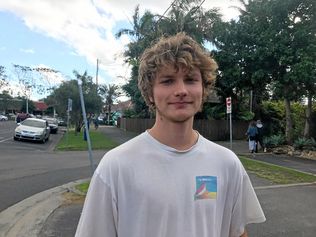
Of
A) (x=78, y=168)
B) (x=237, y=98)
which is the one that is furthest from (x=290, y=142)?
(x=78, y=168)

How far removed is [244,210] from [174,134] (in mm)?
561

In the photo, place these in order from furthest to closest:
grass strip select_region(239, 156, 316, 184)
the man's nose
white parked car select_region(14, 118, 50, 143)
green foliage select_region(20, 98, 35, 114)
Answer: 1. green foliage select_region(20, 98, 35, 114)
2. white parked car select_region(14, 118, 50, 143)
3. grass strip select_region(239, 156, 316, 184)
4. the man's nose

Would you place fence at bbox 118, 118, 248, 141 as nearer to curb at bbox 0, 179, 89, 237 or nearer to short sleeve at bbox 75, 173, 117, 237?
curb at bbox 0, 179, 89, 237

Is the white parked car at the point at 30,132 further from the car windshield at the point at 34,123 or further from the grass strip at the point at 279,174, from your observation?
the grass strip at the point at 279,174

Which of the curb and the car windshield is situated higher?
the car windshield

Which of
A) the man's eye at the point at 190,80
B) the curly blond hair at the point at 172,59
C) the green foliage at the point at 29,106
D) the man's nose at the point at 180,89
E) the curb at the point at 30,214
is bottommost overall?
the curb at the point at 30,214

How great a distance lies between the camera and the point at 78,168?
14.9m

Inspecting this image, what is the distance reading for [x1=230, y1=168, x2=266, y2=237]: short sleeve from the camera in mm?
2182

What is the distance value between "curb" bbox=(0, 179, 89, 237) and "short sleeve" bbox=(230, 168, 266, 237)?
4.91 meters

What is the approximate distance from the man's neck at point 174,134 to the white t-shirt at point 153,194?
0.04 m

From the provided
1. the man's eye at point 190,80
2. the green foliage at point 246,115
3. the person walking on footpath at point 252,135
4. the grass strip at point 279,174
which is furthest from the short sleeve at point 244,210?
the green foliage at point 246,115

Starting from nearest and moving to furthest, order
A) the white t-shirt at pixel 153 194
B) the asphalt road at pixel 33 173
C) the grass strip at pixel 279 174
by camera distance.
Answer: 1. the white t-shirt at pixel 153 194
2. the asphalt road at pixel 33 173
3. the grass strip at pixel 279 174

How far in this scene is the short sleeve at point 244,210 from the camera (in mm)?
2182

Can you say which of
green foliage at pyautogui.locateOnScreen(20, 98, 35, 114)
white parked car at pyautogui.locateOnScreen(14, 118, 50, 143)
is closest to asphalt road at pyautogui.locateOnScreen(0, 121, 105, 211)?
white parked car at pyautogui.locateOnScreen(14, 118, 50, 143)
